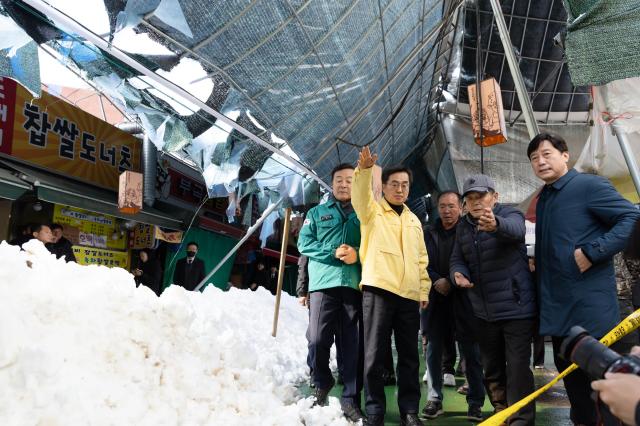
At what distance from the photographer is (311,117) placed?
225 inches

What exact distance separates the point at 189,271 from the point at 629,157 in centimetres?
866

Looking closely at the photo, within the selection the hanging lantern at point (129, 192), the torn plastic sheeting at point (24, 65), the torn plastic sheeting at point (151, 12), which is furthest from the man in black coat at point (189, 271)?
the torn plastic sheeting at point (151, 12)

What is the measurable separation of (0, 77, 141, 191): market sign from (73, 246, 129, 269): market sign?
137cm

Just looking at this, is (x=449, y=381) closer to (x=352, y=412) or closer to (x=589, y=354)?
(x=352, y=412)

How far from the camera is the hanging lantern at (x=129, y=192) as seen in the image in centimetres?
752

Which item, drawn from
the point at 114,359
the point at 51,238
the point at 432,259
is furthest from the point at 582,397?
the point at 51,238

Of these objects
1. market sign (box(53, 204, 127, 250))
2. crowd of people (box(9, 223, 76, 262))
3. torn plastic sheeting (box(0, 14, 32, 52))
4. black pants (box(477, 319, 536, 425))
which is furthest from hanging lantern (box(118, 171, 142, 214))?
black pants (box(477, 319, 536, 425))

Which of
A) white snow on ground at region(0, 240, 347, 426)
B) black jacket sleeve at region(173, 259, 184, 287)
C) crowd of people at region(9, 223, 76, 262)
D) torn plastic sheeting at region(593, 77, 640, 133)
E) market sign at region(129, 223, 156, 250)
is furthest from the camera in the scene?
market sign at region(129, 223, 156, 250)

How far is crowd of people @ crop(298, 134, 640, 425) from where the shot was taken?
2576 millimetres

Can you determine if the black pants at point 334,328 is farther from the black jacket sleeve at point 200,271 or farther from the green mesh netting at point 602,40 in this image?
the black jacket sleeve at point 200,271

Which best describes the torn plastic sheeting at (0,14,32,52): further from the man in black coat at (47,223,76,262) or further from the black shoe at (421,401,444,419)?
the black shoe at (421,401,444,419)

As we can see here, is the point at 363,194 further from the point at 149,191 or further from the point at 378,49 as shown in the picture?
the point at 149,191

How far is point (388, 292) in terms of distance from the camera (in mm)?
3365

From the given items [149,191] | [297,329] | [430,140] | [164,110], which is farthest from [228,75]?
[430,140]
